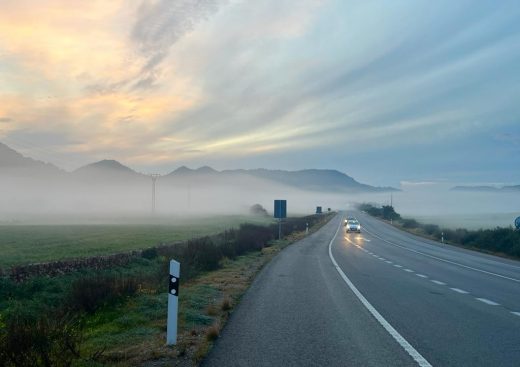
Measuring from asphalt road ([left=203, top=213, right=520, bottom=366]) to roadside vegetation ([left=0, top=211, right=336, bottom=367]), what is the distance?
616 mm

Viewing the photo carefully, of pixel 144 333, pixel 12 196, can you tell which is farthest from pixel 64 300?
pixel 12 196

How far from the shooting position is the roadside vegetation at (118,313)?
6.70m

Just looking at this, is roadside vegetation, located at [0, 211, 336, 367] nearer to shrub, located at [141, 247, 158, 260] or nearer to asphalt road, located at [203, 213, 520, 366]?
shrub, located at [141, 247, 158, 260]

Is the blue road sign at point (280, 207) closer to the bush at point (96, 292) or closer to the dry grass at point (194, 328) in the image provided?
the dry grass at point (194, 328)

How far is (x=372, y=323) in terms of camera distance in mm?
9969

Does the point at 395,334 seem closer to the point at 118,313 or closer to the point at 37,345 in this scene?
the point at 37,345

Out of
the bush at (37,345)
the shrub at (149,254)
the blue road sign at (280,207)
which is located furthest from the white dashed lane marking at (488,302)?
the blue road sign at (280,207)

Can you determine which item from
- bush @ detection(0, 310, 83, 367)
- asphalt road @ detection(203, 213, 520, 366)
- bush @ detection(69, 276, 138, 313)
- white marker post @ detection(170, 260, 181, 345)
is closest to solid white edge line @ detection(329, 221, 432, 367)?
asphalt road @ detection(203, 213, 520, 366)

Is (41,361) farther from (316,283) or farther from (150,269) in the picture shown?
(150,269)

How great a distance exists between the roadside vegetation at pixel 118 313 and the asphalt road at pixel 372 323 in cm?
62

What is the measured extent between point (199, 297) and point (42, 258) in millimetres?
15486

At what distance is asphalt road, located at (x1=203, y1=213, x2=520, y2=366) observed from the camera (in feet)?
24.5

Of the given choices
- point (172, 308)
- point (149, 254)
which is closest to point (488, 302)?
point (172, 308)

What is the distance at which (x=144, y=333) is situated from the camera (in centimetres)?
938
